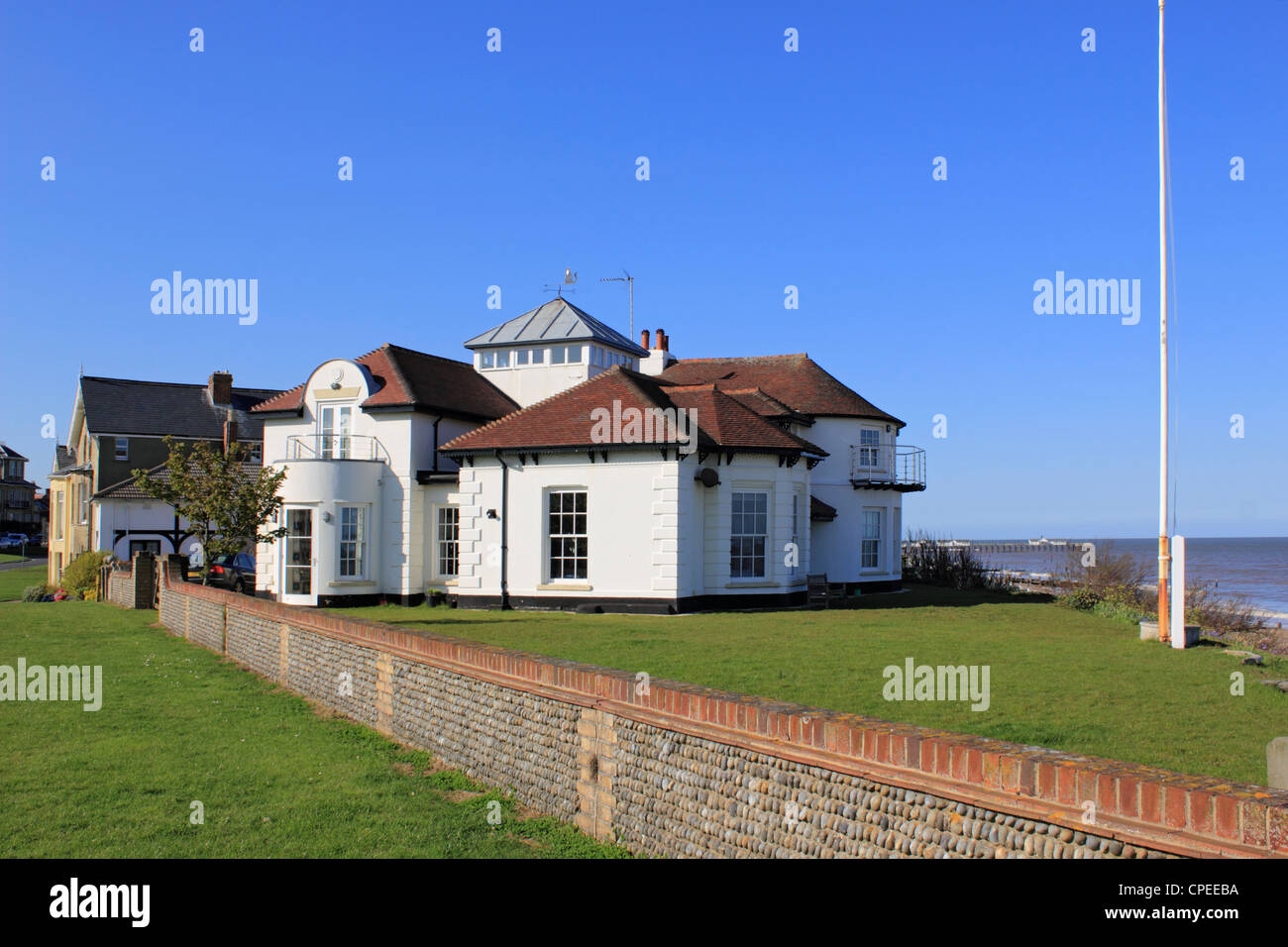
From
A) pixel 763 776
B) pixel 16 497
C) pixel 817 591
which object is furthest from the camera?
pixel 16 497

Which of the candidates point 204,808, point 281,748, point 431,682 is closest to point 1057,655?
point 431,682

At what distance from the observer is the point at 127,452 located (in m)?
44.9

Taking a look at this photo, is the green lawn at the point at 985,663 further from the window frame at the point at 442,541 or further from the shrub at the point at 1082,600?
the shrub at the point at 1082,600

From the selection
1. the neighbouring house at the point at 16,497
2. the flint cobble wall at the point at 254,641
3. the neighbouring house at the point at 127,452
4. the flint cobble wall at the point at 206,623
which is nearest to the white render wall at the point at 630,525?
the flint cobble wall at the point at 206,623

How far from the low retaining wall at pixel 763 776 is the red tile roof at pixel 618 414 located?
1319 centimetres

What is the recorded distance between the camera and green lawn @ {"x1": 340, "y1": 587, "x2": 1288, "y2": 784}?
919cm

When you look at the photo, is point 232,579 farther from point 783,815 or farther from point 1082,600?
point 783,815

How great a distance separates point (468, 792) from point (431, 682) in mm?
1680

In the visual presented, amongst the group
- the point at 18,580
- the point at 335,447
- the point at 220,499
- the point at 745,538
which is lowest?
the point at 18,580

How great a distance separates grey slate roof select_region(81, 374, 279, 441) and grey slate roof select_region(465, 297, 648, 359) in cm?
1882

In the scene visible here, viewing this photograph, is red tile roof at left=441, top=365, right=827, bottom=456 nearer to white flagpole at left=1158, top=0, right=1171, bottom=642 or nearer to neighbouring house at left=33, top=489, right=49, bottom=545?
white flagpole at left=1158, top=0, right=1171, bottom=642

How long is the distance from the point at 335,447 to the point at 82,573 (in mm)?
13678

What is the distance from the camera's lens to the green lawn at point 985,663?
9188 mm

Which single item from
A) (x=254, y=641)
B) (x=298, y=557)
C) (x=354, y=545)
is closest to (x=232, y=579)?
(x=298, y=557)
